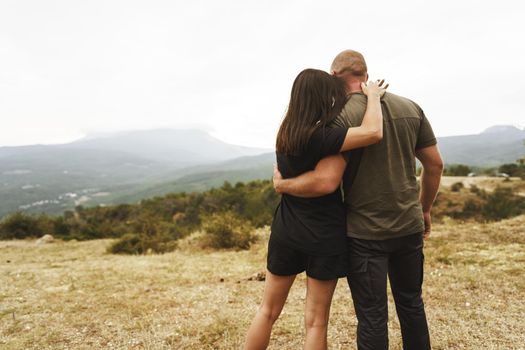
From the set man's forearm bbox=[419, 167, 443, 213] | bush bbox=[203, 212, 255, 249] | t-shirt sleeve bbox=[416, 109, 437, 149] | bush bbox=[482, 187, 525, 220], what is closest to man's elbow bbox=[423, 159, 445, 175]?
man's forearm bbox=[419, 167, 443, 213]

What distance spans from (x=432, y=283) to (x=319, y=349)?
3070 millimetres

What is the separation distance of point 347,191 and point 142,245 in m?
8.07

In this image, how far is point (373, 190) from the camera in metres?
1.91

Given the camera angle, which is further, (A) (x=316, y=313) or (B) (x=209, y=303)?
(B) (x=209, y=303)

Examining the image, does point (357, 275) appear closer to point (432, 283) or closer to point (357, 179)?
point (357, 179)

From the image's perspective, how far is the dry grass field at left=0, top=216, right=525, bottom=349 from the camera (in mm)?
3227

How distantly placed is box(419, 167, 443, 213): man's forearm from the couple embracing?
272 mm

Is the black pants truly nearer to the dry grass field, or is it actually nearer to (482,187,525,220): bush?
the dry grass field

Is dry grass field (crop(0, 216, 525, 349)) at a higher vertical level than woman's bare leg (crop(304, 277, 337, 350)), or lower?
lower

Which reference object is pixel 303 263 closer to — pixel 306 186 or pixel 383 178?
pixel 306 186

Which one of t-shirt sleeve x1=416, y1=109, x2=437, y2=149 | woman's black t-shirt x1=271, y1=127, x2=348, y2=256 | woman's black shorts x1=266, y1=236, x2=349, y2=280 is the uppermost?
t-shirt sleeve x1=416, y1=109, x2=437, y2=149

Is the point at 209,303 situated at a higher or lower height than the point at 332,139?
lower

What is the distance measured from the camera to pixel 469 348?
112 inches

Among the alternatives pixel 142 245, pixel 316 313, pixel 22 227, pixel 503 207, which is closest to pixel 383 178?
pixel 316 313
